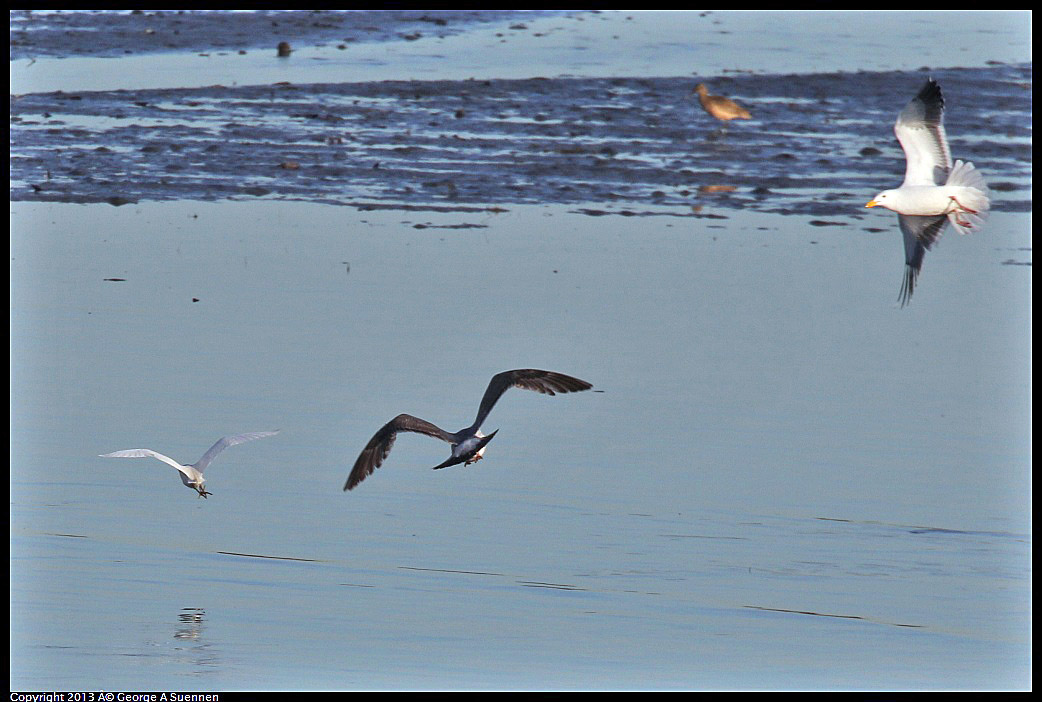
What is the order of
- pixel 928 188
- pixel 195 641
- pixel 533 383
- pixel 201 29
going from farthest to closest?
pixel 201 29 → pixel 928 188 → pixel 533 383 → pixel 195 641

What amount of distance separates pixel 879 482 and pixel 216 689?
3.03 meters

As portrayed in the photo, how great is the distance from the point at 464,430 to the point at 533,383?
15.6 inches

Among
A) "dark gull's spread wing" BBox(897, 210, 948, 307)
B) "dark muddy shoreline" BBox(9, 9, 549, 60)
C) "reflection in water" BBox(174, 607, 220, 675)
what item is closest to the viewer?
"reflection in water" BBox(174, 607, 220, 675)

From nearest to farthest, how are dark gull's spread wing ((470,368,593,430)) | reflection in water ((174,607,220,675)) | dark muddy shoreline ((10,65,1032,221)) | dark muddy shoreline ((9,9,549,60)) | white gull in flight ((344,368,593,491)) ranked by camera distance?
reflection in water ((174,607,220,675)) < white gull in flight ((344,368,593,491)) < dark gull's spread wing ((470,368,593,430)) < dark muddy shoreline ((10,65,1032,221)) < dark muddy shoreline ((9,9,549,60))

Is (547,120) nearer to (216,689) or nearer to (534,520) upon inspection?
(534,520)

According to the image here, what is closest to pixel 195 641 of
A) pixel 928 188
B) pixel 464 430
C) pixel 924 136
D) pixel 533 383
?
pixel 464 430

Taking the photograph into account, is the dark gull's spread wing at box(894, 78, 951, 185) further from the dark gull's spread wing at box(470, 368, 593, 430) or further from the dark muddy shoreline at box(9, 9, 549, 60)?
the dark muddy shoreline at box(9, 9, 549, 60)

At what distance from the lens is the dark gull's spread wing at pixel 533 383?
6637 millimetres

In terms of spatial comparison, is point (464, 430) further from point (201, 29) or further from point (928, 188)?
point (201, 29)

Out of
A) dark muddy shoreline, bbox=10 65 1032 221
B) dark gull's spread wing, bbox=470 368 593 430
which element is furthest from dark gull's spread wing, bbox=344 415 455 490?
dark muddy shoreline, bbox=10 65 1032 221

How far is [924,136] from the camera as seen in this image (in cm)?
769

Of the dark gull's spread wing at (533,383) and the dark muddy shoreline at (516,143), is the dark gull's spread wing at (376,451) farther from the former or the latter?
the dark muddy shoreline at (516,143)

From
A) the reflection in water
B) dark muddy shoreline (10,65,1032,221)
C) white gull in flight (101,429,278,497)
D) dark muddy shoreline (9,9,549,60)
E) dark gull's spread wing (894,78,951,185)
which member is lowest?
the reflection in water

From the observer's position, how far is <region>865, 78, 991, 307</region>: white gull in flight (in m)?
7.54
